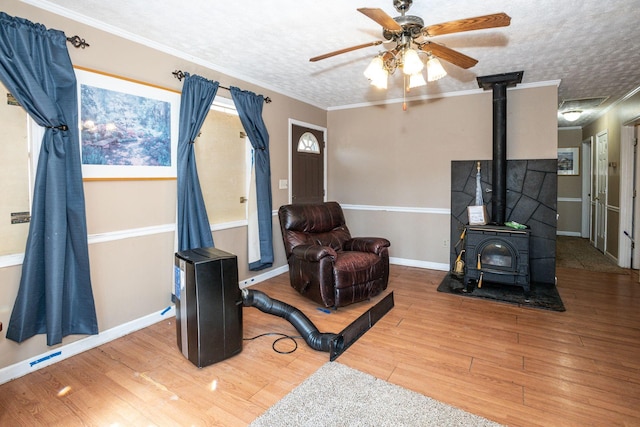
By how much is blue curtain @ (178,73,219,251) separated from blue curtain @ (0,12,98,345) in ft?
2.73

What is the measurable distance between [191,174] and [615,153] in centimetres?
603

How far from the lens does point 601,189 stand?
625cm

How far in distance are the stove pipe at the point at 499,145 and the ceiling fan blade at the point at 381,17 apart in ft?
8.69

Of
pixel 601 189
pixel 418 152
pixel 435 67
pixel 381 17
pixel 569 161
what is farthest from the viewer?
pixel 569 161

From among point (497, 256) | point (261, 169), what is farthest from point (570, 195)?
point (261, 169)

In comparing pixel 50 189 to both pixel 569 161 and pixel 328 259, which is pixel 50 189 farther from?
pixel 569 161

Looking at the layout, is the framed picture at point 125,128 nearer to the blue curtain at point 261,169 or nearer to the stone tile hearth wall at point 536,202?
the blue curtain at point 261,169

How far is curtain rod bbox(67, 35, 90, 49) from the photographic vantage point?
2.57m

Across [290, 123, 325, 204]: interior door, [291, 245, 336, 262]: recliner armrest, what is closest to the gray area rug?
[291, 245, 336, 262]: recliner armrest

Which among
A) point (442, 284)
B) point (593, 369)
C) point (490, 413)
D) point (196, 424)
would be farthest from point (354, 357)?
point (442, 284)

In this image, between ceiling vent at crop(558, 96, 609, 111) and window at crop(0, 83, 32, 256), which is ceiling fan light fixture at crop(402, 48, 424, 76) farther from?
ceiling vent at crop(558, 96, 609, 111)

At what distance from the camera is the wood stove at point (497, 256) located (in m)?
3.92

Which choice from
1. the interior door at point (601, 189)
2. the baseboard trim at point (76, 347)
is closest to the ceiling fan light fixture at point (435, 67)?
the baseboard trim at point (76, 347)

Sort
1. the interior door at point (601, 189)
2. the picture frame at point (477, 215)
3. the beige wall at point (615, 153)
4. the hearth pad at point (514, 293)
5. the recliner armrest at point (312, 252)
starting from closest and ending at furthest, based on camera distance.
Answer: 1. the recliner armrest at point (312, 252)
2. the hearth pad at point (514, 293)
3. the picture frame at point (477, 215)
4. the beige wall at point (615, 153)
5. the interior door at point (601, 189)
